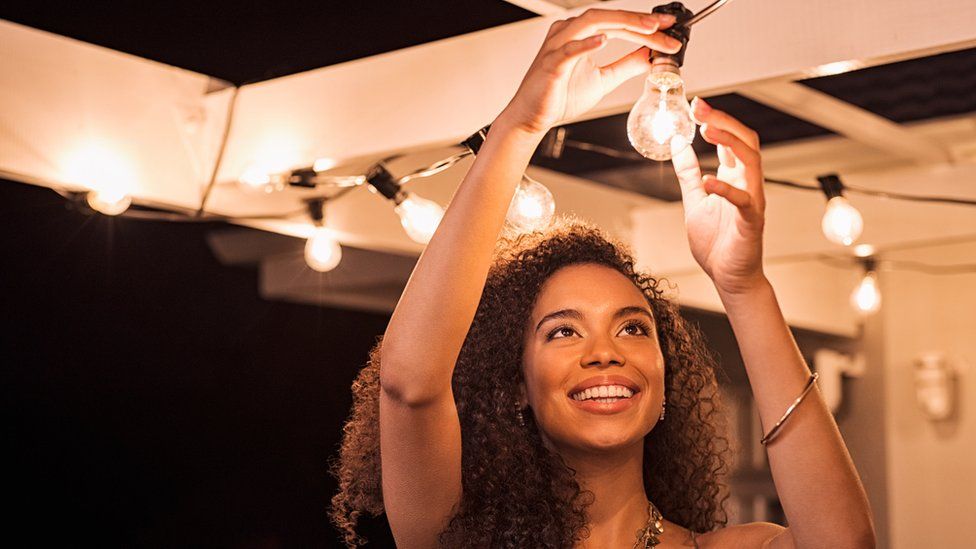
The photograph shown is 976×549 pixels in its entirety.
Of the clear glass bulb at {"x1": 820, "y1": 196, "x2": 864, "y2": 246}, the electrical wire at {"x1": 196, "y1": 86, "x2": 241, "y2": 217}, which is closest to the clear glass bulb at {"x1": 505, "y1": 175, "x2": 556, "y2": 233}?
the clear glass bulb at {"x1": 820, "y1": 196, "x2": 864, "y2": 246}

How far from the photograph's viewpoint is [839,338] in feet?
19.5

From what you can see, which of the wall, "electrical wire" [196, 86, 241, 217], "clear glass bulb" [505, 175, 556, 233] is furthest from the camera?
the wall

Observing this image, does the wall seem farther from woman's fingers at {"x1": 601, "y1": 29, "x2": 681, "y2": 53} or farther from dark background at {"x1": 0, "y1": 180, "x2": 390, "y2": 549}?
woman's fingers at {"x1": 601, "y1": 29, "x2": 681, "y2": 53}

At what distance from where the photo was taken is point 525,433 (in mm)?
1913

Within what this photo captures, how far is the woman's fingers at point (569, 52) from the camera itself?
148 cm

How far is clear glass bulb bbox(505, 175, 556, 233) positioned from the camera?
2459mm

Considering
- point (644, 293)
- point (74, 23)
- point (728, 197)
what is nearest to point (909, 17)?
point (644, 293)

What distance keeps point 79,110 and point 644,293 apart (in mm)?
1783

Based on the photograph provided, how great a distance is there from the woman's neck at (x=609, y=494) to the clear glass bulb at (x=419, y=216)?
1.24 m

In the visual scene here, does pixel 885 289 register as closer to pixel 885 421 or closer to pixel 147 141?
pixel 885 421

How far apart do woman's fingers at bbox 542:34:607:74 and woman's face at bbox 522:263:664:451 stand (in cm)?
44

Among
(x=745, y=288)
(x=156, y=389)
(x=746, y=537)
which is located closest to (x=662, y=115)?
(x=745, y=288)

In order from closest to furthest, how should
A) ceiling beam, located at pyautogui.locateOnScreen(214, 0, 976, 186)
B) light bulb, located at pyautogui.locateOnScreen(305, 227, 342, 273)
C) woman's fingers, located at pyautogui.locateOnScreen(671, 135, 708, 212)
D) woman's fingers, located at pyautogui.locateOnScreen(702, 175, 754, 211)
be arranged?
woman's fingers, located at pyautogui.locateOnScreen(702, 175, 754, 211)
woman's fingers, located at pyautogui.locateOnScreen(671, 135, 708, 212)
ceiling beam, located at pyautogui.locateOnScreen(214, 0, 976, 186)
light bulb, located at pyautogui.locateOnScreen(305, 227, 342, 273)

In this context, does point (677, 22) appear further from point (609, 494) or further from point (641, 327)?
point (609, 494)
